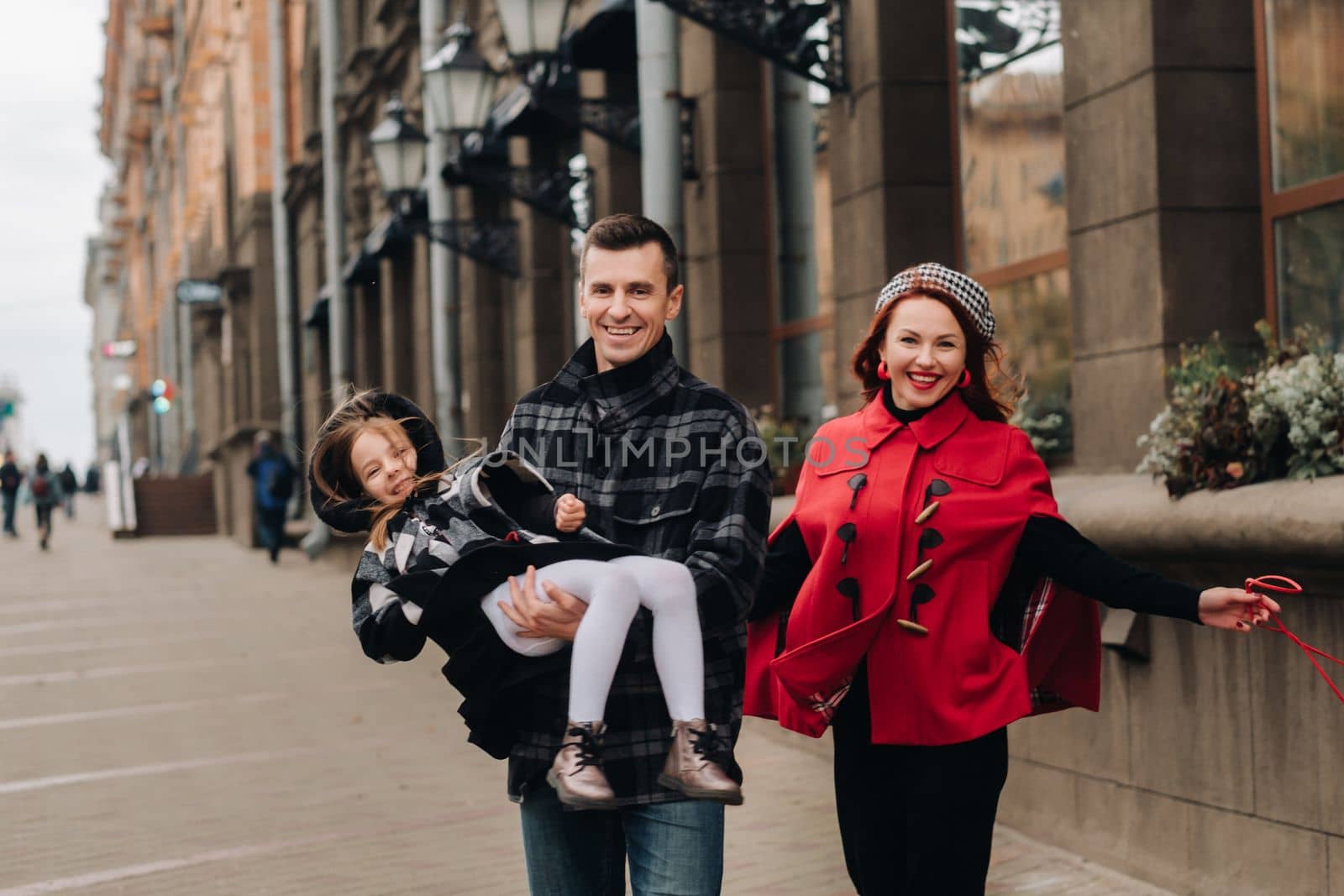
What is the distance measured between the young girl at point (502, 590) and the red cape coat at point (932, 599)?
87cm

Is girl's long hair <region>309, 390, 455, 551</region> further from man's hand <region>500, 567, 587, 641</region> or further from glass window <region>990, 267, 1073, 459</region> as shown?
glass window <region>990, 267, 1073, 459</region>

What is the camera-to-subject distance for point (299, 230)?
3403 centimetres

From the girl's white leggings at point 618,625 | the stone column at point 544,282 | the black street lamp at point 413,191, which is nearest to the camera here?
the girl's white leggings at point 618,625

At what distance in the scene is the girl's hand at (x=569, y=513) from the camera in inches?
117

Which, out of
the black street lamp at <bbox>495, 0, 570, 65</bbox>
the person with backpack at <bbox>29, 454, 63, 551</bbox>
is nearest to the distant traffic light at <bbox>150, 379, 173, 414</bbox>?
the person with backpack at <bbox>29, 454, 63, 551</bbox>

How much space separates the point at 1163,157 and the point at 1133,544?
1947 mm

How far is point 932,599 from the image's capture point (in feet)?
12.3

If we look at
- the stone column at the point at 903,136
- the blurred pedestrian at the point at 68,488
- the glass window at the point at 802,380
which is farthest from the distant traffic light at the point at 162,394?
the stone column at the point at 903,136

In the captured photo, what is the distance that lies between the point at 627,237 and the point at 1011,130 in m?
6.56

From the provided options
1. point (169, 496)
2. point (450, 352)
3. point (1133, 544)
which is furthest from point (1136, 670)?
point (169, 496)

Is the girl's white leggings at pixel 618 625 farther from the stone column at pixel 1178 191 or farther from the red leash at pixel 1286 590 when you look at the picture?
the stone column at pixel 1178 191

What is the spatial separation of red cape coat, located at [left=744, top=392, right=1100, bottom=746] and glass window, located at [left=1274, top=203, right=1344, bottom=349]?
11.2 ft

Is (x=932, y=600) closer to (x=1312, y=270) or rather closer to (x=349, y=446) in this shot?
(x=349, y=446)

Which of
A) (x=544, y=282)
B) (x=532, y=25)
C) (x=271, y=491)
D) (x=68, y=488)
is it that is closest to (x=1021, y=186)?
(x=532, y=25)
